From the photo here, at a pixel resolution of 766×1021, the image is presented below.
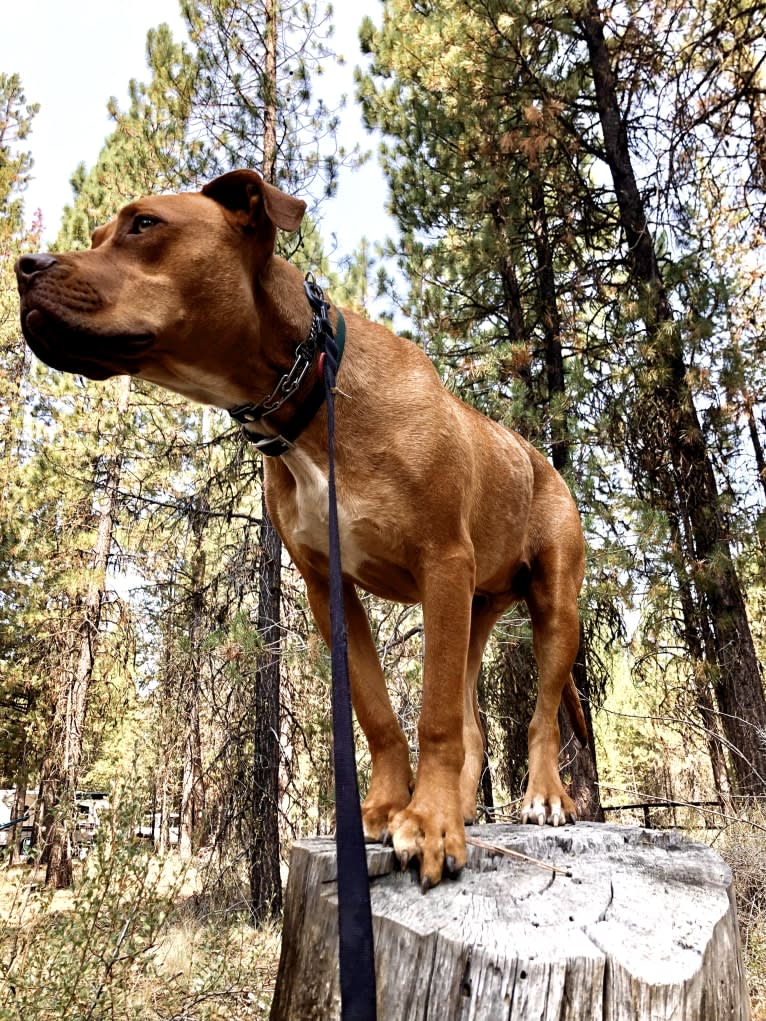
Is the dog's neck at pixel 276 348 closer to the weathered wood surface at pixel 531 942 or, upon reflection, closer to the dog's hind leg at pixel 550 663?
the weathered wood surface at pixel 531 942

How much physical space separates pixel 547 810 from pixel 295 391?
207 cm

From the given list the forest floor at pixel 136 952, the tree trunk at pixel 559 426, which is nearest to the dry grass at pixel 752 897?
the forest floor at pixel 136 952

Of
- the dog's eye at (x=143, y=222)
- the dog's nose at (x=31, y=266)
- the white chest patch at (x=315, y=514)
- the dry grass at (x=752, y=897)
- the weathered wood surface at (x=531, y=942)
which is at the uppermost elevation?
the dog's eye at (x=143, y=222)

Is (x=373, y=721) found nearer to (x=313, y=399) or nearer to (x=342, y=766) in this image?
(x=342, y=766)

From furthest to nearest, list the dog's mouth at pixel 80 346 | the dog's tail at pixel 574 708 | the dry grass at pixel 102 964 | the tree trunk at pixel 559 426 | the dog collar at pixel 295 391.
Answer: the tree trunk at pixel 559 426 < the dog's tail at pixel 574 708 < the dry grass at pixel 102 964 < the dog collar at pixel 295 391 < the dog's mouth at pixel 80 346

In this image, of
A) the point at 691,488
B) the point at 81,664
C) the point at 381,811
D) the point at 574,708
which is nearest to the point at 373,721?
the point at 381,811

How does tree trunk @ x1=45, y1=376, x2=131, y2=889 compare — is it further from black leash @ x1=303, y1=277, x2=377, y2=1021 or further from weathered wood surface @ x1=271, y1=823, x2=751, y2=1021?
black leash @ x1=303, y1=277, x2=377, y2=1021

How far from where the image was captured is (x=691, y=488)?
29.9ft

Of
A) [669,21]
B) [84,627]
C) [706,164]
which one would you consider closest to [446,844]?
[706,164]

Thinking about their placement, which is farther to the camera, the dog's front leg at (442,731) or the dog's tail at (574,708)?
the dog's tail at (574,708)

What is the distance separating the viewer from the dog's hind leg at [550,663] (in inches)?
129

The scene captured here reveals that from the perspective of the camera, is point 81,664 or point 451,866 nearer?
point 451,866

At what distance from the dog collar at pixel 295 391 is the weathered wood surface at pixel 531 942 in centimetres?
122

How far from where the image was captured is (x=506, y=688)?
32.7ft
